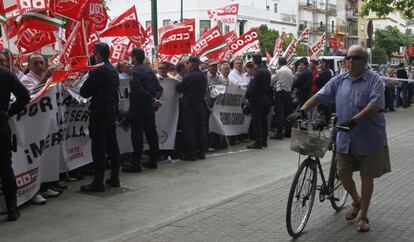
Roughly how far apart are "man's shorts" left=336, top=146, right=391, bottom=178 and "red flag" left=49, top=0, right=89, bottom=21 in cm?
438

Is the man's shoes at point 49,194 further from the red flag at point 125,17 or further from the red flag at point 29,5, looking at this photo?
the red flag at point 125,17

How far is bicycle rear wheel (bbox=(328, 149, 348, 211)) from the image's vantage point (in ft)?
20.6

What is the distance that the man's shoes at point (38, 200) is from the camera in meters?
7.05

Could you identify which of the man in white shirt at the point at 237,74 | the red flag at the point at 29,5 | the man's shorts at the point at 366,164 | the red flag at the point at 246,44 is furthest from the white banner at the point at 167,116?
the red flag at the point at 246,44

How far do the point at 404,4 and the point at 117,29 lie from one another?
1661 cm

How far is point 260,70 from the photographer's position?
11586 mm

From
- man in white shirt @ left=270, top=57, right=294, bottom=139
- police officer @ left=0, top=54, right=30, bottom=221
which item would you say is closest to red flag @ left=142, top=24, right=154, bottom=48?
man in white shirt @ left=270, top=57, right=294, bottom=139

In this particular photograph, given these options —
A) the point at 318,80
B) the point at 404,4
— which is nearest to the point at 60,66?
the point at 318,80

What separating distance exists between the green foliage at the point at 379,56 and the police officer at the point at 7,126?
6104 cm

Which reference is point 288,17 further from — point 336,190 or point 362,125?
point 362,125

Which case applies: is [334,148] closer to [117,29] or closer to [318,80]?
[117,29]

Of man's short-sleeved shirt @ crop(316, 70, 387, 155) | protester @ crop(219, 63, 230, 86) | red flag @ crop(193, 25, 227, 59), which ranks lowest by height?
man's short-sleeved shirt @ crop(316, 70, 387, 155)

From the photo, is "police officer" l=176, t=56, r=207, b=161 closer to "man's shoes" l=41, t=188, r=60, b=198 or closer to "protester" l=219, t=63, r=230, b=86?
"protester" l=219, t=63, r=230, b=86

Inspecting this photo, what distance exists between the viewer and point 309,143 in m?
5.66
